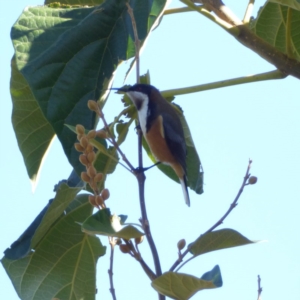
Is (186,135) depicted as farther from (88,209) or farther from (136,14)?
(136,14)

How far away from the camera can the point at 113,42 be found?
263 cm

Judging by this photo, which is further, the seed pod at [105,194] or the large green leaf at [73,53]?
the large green leaf at [73,53]

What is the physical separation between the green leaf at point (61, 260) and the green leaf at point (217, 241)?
0.99m

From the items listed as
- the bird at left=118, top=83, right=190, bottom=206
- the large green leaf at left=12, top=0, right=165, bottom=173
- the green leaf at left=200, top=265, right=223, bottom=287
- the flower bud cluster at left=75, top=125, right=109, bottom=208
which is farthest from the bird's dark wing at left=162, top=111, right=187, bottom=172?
the green leaf at left=200, top=265, right=223, bottom=287

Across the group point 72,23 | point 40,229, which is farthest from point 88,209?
point 72,23

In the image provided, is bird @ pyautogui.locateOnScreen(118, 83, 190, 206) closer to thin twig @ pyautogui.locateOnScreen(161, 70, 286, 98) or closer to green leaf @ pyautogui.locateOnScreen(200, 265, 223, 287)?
thin twig @ pyautogui.locateOnScreen(161, 70, 286, 98)

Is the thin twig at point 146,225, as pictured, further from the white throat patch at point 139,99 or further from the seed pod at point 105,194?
the white throat patch at point 139,99

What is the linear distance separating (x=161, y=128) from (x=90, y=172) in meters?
2.10

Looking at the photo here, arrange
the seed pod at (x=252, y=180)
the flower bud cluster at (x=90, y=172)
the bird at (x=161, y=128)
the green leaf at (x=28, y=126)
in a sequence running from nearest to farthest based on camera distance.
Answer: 1. the flower bud cluster at (x=90, y=172)
2. the seed pod at (x=252, y=180)
3. the green leaf at (x=28, y=126)
4. the bird at (x=161, y=128)

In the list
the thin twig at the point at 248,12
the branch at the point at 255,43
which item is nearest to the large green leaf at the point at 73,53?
the branch at the point at 255,43

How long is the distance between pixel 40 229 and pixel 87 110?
24.4 inches

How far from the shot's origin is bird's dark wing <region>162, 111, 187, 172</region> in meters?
3.62

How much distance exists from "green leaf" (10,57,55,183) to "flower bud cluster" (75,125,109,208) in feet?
2.81

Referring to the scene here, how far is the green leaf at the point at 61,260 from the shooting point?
9.79 feet
